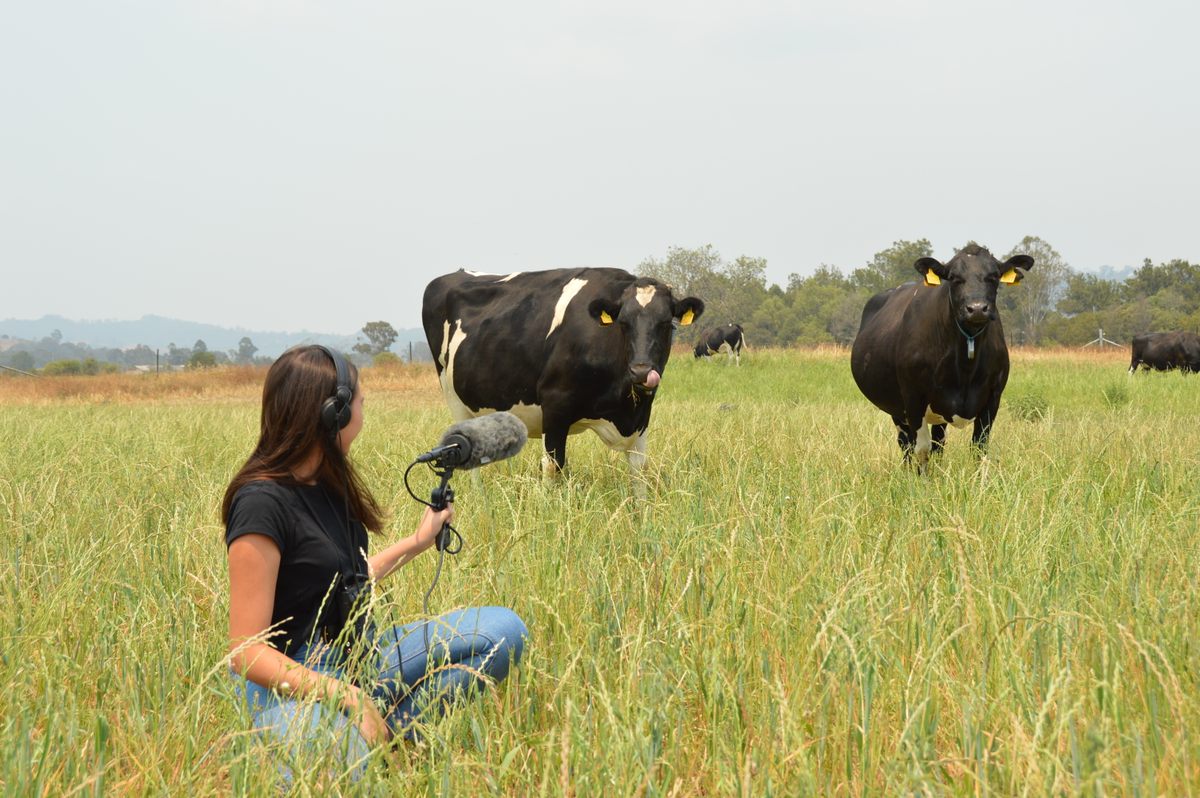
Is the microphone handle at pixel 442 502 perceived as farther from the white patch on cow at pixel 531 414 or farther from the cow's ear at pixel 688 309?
the white patch on cow at pixel 531 414

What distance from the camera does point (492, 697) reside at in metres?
2.88

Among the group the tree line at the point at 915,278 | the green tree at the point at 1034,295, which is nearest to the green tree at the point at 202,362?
the tree line at the point at 915,278

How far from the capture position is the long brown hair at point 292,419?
2840mm

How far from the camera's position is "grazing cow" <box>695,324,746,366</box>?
114 feet

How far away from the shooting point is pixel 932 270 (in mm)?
7656

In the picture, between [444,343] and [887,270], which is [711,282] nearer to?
[887,270]

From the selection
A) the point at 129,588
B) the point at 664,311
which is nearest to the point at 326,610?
the point at 129,588

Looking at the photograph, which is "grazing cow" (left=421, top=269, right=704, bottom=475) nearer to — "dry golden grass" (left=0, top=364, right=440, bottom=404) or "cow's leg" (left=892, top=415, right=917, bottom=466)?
"cow's leg" (left=892, top=415, right=917, bottom=466)

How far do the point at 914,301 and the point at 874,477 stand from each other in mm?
2249

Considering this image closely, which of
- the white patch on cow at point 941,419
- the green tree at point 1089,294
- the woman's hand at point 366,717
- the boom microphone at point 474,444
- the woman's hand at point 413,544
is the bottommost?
the woman's hand at point 366,717

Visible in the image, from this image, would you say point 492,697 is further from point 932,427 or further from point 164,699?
point 932,427

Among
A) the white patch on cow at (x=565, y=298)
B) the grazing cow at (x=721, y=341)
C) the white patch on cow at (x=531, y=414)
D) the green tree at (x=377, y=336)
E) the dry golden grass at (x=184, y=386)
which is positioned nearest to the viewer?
the white patch on cow at (x=565, y=298)

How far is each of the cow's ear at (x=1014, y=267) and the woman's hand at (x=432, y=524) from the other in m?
6.00

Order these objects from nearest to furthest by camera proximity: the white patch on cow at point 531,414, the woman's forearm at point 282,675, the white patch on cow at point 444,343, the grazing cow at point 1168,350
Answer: the woman's forearm at point 282,675 → the white patch on cow at point 531,414 → the white patch on cow at point 444,343 → the grazing cow at point 1168,350
